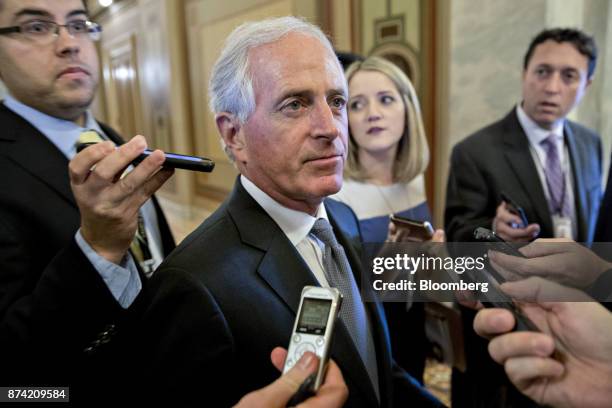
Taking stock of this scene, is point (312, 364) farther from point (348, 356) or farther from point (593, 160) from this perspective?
point (593, 160)

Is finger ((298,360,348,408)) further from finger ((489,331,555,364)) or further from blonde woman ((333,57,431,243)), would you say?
blonde woman ((333,57,431,243))

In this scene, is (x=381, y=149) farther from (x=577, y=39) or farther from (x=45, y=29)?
(x=45, y=29)

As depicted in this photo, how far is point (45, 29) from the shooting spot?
98 centimetres

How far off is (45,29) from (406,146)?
1372 millimetres

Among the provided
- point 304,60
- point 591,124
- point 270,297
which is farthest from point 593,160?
point 270,297

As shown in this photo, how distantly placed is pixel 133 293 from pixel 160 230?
42 centimetres

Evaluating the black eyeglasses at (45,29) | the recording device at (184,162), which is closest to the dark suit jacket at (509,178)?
the recording device at (184,162)

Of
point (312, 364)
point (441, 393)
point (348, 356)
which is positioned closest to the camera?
Result: point (312, 364)

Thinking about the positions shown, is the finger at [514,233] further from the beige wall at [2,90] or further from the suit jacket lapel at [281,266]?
the beige wall at [2,90]

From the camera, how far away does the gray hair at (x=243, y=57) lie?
877mm

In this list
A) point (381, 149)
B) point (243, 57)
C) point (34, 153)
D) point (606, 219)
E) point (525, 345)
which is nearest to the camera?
point (525, 345)

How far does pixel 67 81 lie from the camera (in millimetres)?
1009

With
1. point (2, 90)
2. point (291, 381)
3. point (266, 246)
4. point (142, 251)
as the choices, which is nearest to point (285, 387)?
point (291, 381)

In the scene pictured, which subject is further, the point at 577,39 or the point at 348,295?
the point at 577,39
